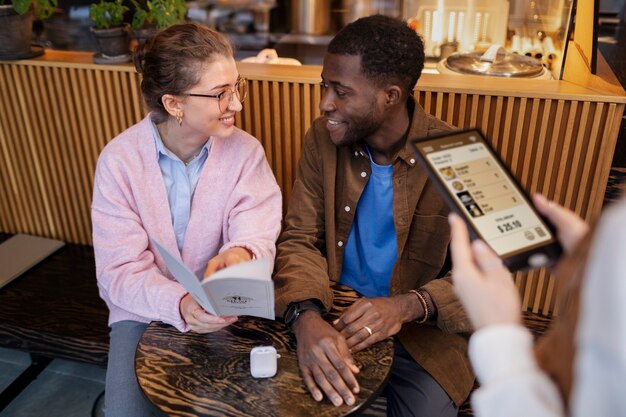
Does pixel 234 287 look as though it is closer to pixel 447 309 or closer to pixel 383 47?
pixel 447 309

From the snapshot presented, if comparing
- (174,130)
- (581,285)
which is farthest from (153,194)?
(581,285)

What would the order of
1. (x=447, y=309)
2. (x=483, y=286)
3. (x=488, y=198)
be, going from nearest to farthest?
(x=483, y=286) → (x=488, y=198) → (x=447, y=309)

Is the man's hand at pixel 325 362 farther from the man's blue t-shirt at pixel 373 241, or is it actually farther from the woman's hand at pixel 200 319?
the man's blue t-shirt at pixel 373 241

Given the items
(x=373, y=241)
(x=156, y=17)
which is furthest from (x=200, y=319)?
(x=156, y=17)

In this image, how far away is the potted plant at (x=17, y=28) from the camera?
254cm

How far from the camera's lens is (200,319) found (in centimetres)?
156

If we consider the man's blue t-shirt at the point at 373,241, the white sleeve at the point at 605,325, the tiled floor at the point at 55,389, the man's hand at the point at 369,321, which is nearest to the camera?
the white sleeve at the point at 605,325

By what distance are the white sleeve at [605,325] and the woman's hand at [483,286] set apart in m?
0.22

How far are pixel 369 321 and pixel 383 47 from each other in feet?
2.53

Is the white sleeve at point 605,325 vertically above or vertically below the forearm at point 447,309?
above

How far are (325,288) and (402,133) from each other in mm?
535

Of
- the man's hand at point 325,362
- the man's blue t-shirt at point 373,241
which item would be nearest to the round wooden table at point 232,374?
the man's hand at point 325,362

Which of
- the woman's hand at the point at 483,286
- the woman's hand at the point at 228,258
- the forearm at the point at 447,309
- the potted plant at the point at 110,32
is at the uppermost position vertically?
the potted plant at the point at 110,32

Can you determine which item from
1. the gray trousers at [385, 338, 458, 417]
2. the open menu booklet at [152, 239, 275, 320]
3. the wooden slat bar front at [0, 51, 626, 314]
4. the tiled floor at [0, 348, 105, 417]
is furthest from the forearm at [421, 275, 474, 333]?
the tiled floor at [0, 348, 105, 417]
